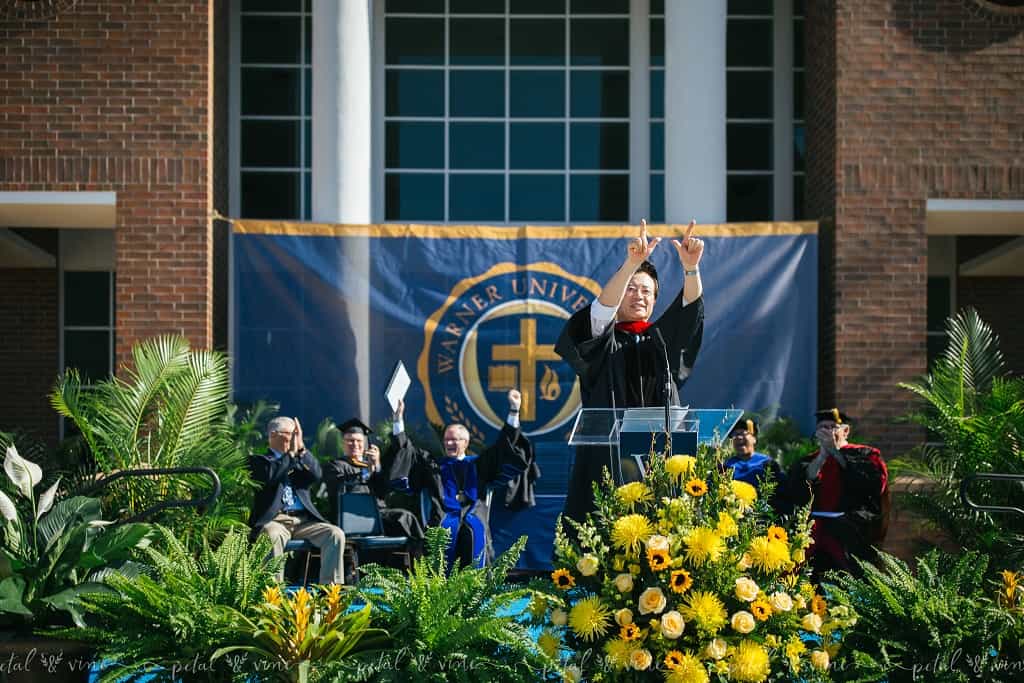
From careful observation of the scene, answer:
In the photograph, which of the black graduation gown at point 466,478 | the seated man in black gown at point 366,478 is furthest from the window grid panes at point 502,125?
the black graduation gown at point 466,478

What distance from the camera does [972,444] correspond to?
8.48 metres

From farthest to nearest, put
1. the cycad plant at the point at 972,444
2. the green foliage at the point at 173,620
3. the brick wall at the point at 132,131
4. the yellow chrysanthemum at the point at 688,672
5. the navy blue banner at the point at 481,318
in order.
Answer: the navy blue banner at the point at 481,318
the brick wall at the point at 132,131
the cycad plant at the point at 972,444
the green foliage at the point at 173,620
the yellow chrysanthemum at the point at 688,672

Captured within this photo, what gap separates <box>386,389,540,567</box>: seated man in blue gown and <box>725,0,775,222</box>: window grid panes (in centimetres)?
406

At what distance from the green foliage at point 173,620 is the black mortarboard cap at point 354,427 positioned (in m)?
5.15

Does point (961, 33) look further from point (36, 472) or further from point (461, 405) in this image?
point (36, 472)

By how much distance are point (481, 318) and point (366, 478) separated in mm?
1930

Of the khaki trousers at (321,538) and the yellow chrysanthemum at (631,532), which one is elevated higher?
the yellow chrysanthemum at (631,532)

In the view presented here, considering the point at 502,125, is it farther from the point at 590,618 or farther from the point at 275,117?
the point at 590,618

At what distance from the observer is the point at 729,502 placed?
4.37m

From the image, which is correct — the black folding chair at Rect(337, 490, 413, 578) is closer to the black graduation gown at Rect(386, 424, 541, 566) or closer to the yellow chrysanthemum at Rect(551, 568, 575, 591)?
the black graduation gown at Rect(386, 424, 541, 566)

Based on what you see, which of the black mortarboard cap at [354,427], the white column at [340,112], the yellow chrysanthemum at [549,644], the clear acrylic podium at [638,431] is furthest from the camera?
the white column at [340,112]

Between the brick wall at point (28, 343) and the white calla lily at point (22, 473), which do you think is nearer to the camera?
the white calla lily at point (22, 473)

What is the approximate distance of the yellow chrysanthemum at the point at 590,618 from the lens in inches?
165

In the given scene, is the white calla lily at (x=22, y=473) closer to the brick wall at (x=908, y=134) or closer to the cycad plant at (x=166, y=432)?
the cycad plant at (x=166, y=432)
